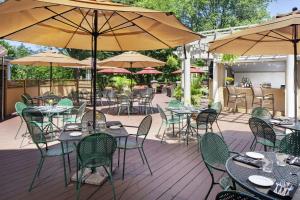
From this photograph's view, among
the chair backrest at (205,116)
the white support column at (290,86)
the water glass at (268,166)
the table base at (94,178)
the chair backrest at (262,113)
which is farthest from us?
the white support column at (290,86)

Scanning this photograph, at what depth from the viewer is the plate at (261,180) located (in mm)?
2125

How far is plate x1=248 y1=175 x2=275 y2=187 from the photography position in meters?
2.12

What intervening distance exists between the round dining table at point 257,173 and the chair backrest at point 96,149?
1471 mm

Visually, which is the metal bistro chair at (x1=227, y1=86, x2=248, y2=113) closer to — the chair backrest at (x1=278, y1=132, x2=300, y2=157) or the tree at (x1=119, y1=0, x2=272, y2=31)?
the chair backrest at (x1=278, y1=132, x2=300, y2=157)

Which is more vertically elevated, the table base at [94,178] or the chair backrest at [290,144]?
the chair backrest at [290,144]

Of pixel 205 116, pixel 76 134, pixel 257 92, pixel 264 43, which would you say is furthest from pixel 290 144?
pixel 257 92

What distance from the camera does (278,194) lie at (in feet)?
6.51

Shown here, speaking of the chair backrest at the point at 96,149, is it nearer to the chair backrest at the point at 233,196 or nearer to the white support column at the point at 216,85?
the chair backrest at the point at 233,196

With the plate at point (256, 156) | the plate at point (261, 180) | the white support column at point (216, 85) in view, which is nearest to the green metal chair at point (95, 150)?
the plate at point (256, 156)

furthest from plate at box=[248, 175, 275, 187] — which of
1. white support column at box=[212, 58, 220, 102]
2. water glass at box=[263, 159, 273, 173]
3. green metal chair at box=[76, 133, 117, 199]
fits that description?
white support column at box=[212, 58, 220, 102]

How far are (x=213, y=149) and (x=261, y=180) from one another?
3.15 feet

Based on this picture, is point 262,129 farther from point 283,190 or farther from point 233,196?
point 233,196

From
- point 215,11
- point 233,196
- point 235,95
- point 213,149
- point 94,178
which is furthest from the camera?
point 215,11

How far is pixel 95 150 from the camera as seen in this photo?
328 cm
